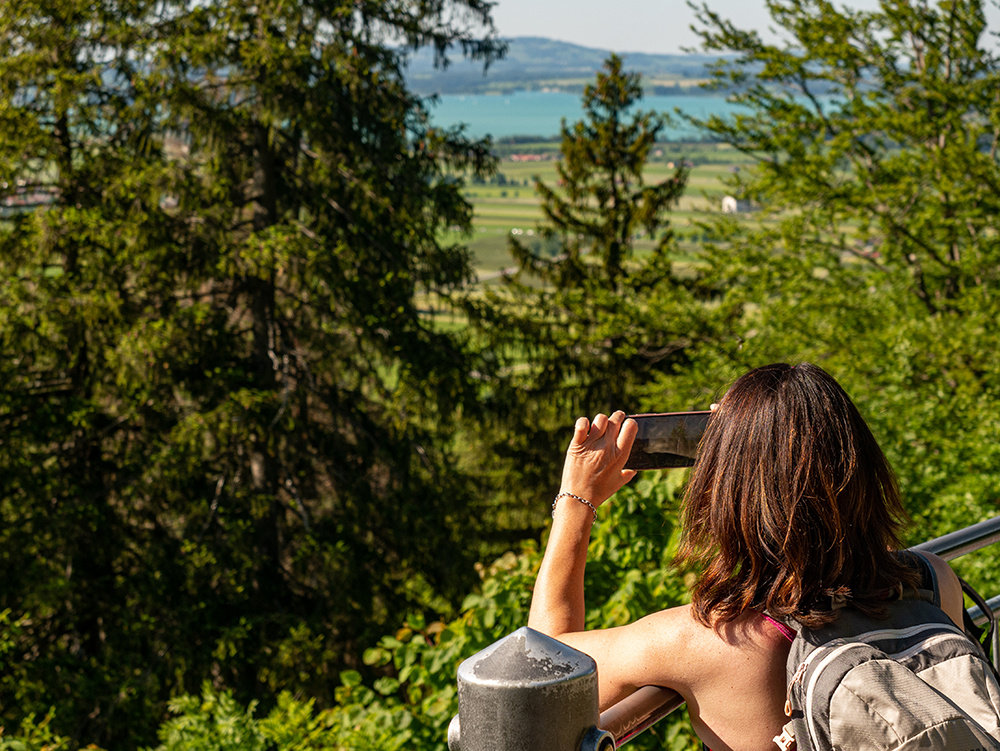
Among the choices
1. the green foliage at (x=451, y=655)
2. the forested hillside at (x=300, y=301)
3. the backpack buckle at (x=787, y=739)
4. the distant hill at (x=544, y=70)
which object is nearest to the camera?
the backpack buckle at (x=787, y=739)

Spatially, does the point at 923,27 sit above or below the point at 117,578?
above

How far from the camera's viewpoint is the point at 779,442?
4.47ft

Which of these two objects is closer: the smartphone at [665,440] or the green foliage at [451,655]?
the smartphone at [665,440]

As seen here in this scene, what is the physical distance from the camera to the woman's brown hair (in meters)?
1.33

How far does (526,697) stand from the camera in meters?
0.95

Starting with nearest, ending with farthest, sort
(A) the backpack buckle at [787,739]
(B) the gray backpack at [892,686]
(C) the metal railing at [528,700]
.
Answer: (C) the metal railing at [528,700] → (B) the gray backpack at [892,686] → (A) the backpack buckle at [787,739]

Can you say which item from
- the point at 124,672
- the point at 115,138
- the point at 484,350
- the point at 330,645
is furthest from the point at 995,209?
the point at 124,672

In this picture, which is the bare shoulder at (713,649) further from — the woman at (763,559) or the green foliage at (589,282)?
the green foliage at (589,282)

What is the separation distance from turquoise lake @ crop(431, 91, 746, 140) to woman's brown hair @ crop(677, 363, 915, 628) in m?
11.4

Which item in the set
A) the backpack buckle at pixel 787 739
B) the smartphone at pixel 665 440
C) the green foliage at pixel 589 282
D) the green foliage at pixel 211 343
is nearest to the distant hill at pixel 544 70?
the green foliage at pixel 211 343

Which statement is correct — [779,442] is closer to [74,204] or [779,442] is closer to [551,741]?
[551,741]

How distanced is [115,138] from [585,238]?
1084cm

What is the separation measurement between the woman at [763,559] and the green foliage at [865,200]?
26.4ft

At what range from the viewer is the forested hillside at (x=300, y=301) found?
10.1 m
